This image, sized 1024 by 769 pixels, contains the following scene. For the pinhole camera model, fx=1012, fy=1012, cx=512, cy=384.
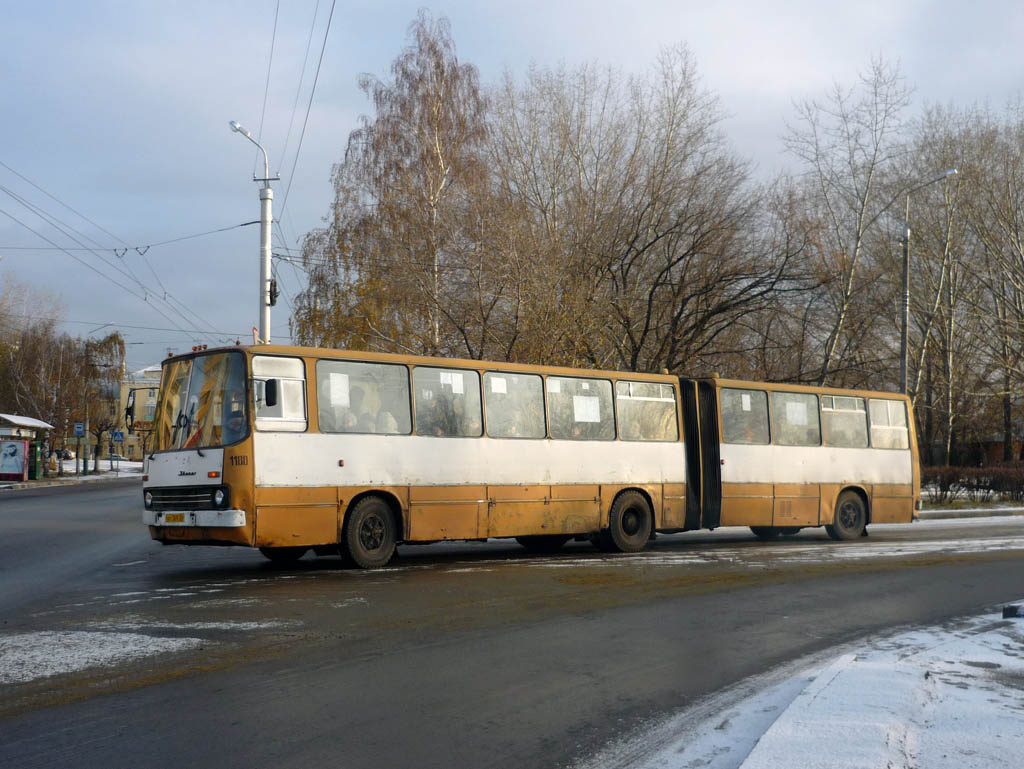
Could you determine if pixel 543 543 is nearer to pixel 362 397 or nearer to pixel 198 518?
pixel 362 397

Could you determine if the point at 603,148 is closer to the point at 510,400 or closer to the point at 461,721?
the point at 510,400

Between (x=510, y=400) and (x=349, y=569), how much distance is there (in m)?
3.83

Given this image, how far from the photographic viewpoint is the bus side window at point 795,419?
19.3 metres

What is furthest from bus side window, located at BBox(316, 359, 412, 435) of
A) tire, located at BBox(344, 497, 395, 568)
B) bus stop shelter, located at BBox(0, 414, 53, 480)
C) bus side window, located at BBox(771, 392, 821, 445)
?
bus stop shelter, located at BBox(0, 414, 53, 480)

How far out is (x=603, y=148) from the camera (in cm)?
3550

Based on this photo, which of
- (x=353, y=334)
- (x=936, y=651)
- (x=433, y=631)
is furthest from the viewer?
(x=353, y=334)

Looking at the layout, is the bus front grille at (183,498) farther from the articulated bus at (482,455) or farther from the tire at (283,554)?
the tire at (283,554)

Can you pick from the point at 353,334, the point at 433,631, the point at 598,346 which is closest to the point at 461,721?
the point at 433,631

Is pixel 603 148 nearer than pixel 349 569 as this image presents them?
No

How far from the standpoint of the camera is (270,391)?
12398mm

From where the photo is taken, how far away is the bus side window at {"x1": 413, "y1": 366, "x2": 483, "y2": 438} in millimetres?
14359

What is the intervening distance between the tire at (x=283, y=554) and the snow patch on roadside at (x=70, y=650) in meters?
5.98

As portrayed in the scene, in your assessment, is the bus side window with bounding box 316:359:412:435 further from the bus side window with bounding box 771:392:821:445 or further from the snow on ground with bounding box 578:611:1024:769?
the bus side window with bounding box 771:392:821:445

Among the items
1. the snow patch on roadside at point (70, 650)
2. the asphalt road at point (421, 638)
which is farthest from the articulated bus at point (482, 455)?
the snow patch on roadside at point (70, 650)
